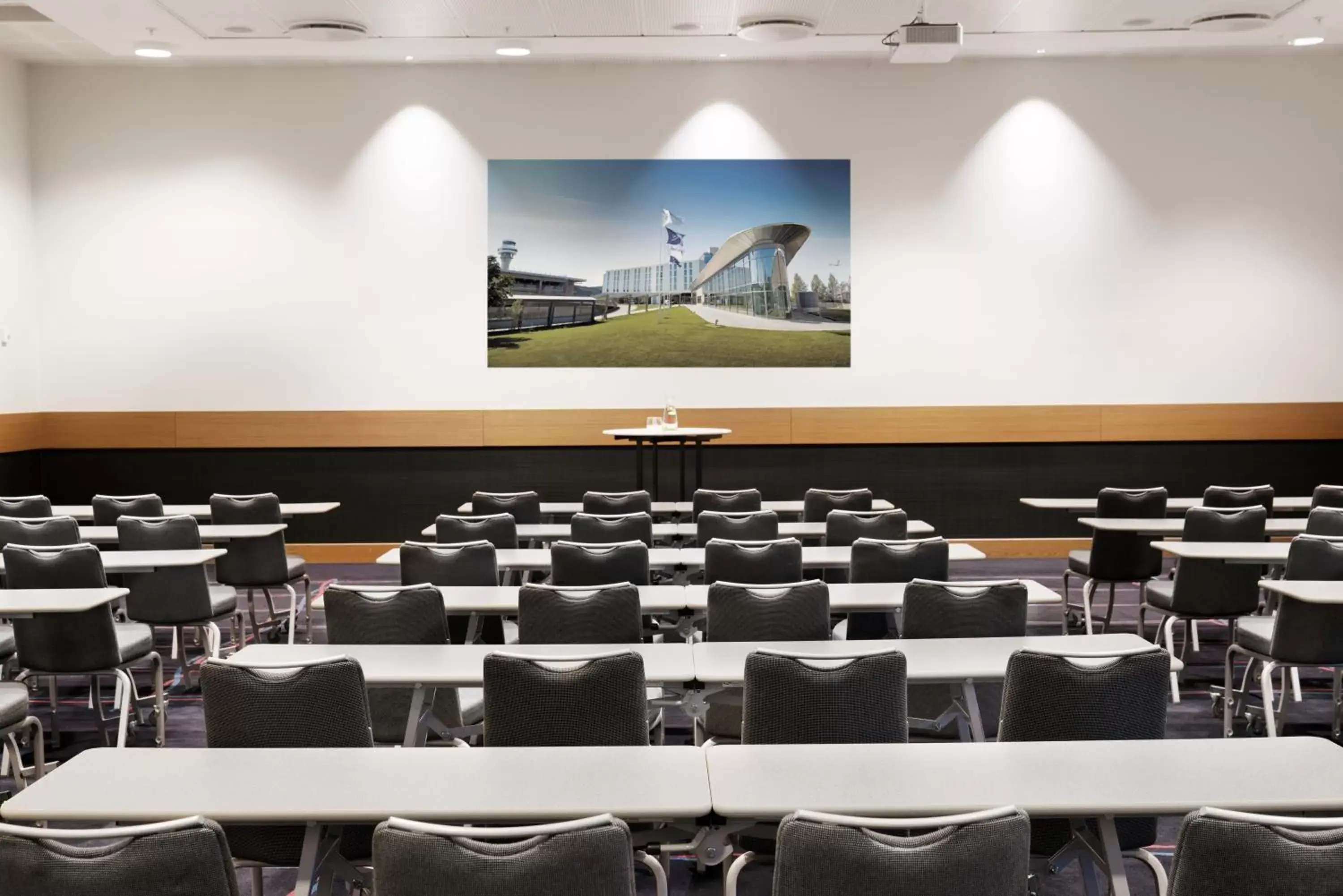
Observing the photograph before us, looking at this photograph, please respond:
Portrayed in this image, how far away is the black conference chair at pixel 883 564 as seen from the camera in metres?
5.30

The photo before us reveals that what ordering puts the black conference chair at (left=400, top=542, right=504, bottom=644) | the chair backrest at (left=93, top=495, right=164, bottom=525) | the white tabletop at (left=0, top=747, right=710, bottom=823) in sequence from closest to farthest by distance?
the white tabletop at (left=0, top=747, right=710, bottom=823)
the black conference chair at (left=400, top=542, right=504, bottom=644)
the chair backrest at (left=93, top=495, right=164, bottom=525)

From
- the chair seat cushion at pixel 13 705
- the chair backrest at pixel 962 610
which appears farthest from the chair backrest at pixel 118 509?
the chair backrest at pixel 962 610

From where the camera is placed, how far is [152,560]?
5.49 m

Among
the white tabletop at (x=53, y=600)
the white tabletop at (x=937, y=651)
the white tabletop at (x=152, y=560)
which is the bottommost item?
the white tabletop at (x=937, y=651)

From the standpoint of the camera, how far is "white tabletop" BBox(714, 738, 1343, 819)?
237cm

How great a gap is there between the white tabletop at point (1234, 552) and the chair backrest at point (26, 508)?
6.74 metres

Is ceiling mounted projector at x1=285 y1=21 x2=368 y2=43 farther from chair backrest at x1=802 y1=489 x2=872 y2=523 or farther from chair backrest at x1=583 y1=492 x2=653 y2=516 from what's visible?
chair backrest at x1=802 y1=489 x2=872 y2=523

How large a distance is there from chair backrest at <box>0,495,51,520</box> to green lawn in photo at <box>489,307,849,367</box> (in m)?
4.71

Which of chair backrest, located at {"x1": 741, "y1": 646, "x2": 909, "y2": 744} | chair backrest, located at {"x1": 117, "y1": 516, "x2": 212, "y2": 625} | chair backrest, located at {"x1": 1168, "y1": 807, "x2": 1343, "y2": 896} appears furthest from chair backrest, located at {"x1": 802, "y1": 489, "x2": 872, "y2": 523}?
chair backrest, located at {"x1": 1168, "y1": 807, "x2": 1343, "y2": 896}

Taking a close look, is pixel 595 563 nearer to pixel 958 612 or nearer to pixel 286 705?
pixel 958 612

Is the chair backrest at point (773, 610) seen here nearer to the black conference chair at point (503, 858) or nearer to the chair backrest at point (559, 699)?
the chair backrest at point (559, 699)

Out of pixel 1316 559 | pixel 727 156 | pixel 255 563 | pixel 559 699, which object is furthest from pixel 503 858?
pixel 727 156

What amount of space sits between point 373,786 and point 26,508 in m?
5.93

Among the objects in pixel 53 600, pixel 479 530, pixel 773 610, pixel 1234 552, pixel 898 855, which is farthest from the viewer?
pixel 479 530
